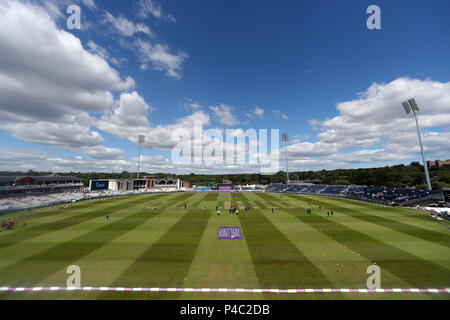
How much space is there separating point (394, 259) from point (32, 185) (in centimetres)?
10353

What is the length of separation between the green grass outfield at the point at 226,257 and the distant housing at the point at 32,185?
51178 millimetres

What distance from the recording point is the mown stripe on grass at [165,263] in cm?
1337

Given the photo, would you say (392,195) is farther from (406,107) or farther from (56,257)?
(56,257)

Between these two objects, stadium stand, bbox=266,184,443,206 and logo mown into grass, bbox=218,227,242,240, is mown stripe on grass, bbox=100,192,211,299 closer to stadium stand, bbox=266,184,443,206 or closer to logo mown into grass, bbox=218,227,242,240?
logo mown into grass, bbox=218,227,242,240

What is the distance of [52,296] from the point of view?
1188cm

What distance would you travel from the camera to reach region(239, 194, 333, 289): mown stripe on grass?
13211mm

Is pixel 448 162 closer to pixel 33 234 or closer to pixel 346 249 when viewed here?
pixel 346 249

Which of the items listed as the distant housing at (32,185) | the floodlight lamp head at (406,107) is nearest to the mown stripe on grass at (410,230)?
the floodlight lamp head at (406,107)

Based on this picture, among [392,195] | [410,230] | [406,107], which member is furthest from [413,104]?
[410,230]

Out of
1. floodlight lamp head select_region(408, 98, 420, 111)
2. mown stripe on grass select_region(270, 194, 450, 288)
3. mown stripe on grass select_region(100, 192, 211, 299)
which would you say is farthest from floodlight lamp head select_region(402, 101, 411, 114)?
mown stripe on grass select_region(100, 192, 211, 299)

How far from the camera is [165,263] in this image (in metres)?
16.2
